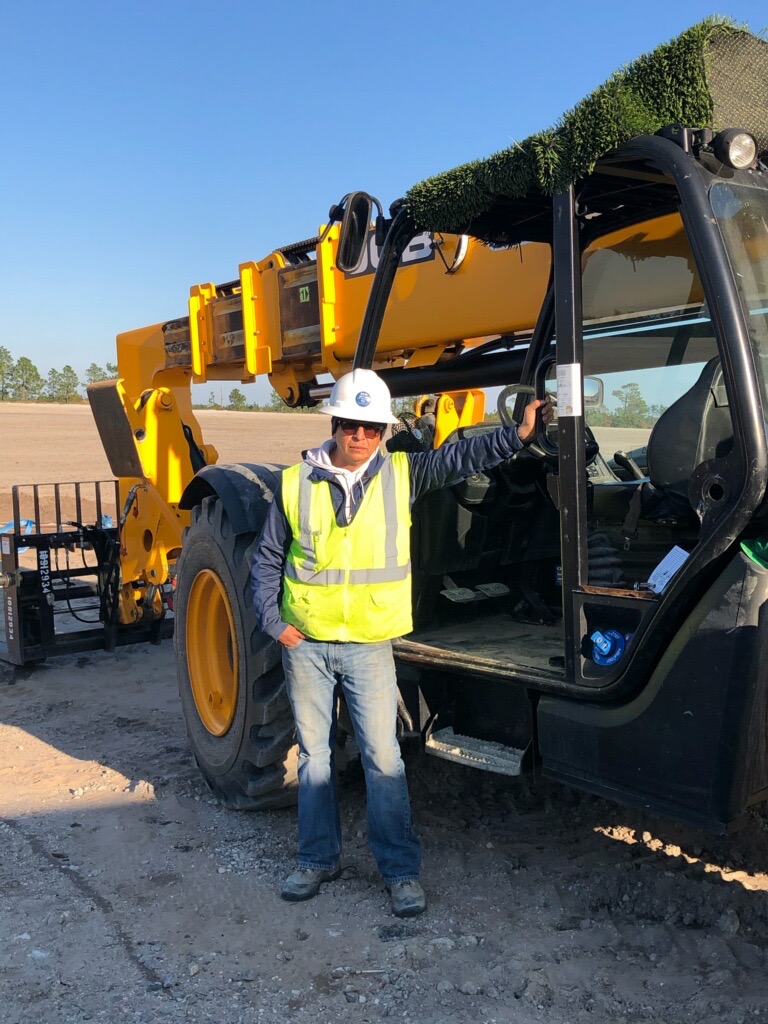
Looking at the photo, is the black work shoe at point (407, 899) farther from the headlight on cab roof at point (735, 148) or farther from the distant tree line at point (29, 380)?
the distant tree line at point (29, 380)

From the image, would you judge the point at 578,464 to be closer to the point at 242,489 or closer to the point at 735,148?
the point at 735,148

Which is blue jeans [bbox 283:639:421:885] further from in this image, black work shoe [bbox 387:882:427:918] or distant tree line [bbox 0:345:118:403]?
distant tree line [bbox 0:345:118:403]

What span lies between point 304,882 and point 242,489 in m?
1.61

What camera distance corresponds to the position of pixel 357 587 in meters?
3.33

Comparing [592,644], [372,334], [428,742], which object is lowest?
[428,742]

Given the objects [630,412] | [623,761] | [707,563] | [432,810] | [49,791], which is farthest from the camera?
[49,791]

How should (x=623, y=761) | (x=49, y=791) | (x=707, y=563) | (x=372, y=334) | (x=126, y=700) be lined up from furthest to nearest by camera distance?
1. (x=126, y=700)
2. (x=49, y=791)
3. (x=372, y=334)
4. (x=623, y=761)
5. (x=707, y=563)

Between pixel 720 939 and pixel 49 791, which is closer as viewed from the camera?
pixel 720 939

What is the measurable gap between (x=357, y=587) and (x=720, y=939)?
1.54 meters

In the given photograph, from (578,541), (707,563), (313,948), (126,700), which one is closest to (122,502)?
(126,700)

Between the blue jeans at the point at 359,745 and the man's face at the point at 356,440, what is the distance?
0.64 metres

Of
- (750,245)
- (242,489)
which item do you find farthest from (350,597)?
(750,245)

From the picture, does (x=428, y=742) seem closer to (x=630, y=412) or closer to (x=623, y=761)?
(x=623, y=761)

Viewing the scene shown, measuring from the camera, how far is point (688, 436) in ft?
9.29
